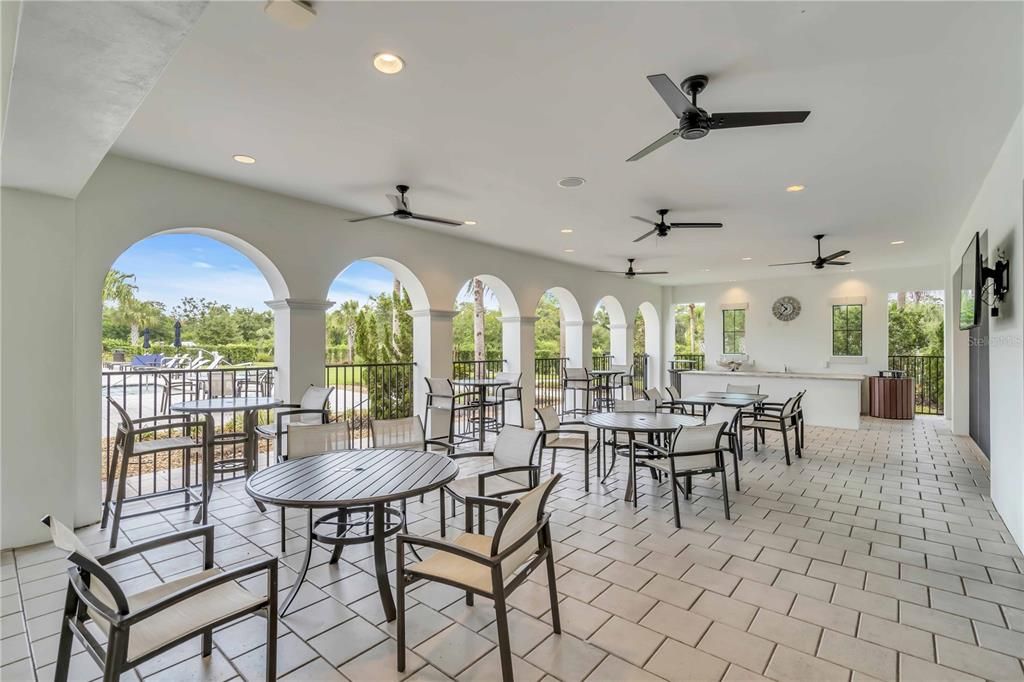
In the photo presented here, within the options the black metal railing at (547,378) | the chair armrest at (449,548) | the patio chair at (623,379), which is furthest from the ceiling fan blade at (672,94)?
the black metal railing at (547,378)

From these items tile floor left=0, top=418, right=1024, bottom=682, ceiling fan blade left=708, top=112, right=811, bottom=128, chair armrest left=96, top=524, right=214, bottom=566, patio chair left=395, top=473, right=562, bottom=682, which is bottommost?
tile floor left=0, top=418, right=1024, bottom=682

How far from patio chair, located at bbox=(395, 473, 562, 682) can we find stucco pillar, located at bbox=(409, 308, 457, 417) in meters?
4.33

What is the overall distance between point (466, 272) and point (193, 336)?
843 centimetres

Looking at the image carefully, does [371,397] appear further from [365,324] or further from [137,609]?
[137,609]

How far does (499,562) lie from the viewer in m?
1.77

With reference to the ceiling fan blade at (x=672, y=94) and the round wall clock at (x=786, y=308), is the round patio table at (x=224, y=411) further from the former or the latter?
the round wall clock at (x=786, y=308)

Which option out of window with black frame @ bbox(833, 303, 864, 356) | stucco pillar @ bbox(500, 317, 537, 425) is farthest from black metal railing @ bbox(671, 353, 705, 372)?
stucco pillar @ bbox(500, 317, 537, 425)

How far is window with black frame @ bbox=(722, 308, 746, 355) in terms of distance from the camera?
11.6m

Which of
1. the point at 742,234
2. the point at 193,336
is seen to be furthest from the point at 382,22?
the point at 193,336

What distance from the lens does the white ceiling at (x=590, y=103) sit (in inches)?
86.3

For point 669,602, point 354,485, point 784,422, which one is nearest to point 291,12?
point 354,485

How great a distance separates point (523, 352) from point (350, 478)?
219 inches

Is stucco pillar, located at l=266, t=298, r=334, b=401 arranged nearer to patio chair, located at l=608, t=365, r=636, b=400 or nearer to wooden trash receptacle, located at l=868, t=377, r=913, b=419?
patio chair, located at l=608, t=365, r=636, b=400

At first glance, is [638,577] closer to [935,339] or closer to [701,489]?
[701,489]
